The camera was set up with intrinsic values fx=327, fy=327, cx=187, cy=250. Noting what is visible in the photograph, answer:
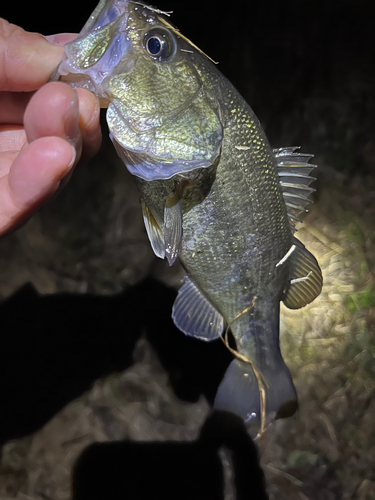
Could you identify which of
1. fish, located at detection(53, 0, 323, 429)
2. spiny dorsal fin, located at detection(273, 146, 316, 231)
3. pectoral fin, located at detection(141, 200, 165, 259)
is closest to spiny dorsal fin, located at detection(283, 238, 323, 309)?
Result: fish, located at detection(53, 0, 323, 429)

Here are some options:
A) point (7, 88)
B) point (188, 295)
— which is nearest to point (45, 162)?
point (7, 88)

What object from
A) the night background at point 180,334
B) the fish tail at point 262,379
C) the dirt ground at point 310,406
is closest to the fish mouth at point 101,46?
the fish tail at point 262,379

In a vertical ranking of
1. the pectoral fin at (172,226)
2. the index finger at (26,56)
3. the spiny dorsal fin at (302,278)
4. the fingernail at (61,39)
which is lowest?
the spiny dorsal fin at (302,278)

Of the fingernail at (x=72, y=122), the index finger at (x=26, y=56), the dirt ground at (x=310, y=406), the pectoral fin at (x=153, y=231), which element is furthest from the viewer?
the dirt ground at (x=310, y=406)

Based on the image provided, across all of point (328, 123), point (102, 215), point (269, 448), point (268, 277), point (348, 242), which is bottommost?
point (269, 448)

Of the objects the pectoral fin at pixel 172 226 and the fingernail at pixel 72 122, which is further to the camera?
the pectoral fin at pixel 172 226

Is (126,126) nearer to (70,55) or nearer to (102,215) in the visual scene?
(70,55)

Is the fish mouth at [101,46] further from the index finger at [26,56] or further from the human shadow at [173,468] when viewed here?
the human shadow at [173,468]
